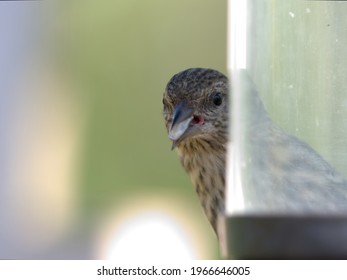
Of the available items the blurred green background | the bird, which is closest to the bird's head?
the bird

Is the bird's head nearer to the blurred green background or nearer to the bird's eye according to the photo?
the bird's eye

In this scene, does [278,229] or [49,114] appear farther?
[49,114]

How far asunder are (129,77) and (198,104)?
605 centimetres

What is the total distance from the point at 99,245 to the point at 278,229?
6711 millimetres

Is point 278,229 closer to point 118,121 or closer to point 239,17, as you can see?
point 239,17

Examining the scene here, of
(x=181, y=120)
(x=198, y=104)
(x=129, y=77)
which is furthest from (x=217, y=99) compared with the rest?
(x=129, y=77)

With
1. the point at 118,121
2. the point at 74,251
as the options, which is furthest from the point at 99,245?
the point at 118,121

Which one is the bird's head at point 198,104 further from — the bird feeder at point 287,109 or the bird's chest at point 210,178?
the bird feeder at point 287,109

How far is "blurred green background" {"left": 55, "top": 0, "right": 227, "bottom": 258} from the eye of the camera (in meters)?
9.80

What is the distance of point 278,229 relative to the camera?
233 cm

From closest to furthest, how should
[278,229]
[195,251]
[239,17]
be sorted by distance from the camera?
[278,229] → [239,17] → [195,251]

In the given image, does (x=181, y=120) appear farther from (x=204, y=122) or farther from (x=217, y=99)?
(x=217, y=99)

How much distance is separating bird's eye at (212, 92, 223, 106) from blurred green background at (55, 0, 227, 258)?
5.19 meters

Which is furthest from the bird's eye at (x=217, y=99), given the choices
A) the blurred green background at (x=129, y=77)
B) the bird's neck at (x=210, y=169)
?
the blurred green background at (x=129, y=77)
